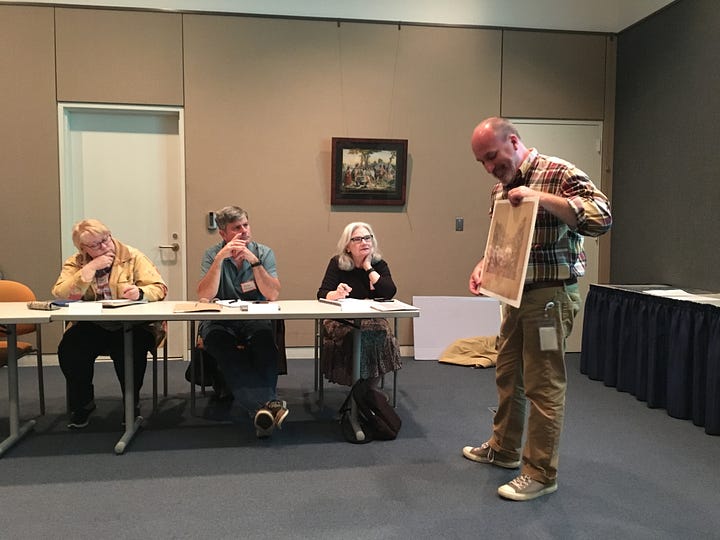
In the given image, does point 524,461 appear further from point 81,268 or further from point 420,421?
point 81,268

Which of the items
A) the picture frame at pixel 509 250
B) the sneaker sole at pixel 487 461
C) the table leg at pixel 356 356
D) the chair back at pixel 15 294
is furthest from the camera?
the chair back at pixel 15 294

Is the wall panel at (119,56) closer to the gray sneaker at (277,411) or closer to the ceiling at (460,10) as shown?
the ceiling at (460,10)

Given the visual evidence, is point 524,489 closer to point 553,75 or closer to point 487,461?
point 487,461

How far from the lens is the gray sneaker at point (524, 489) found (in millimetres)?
2244

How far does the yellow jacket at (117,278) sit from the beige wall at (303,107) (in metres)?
1.43

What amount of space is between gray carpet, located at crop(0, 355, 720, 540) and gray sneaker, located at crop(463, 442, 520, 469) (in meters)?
0.04

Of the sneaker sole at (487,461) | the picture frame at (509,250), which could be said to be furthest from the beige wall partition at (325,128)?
the picture frame at (509,250)

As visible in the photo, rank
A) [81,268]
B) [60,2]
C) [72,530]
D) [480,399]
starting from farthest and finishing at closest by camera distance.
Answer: [60,2] < [480,399] < [81,268] < [72,530]

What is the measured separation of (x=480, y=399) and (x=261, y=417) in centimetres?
146

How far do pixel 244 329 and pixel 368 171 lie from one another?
6.53 ft

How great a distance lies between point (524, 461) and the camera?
2.35m

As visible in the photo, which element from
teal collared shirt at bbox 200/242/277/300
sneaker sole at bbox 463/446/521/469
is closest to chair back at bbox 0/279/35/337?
teal collared shirt at bbox 200/242/277/300

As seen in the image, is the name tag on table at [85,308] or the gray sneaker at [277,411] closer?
the name tag on table at [85,308]

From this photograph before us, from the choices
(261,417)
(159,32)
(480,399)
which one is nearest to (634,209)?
(480,399)
